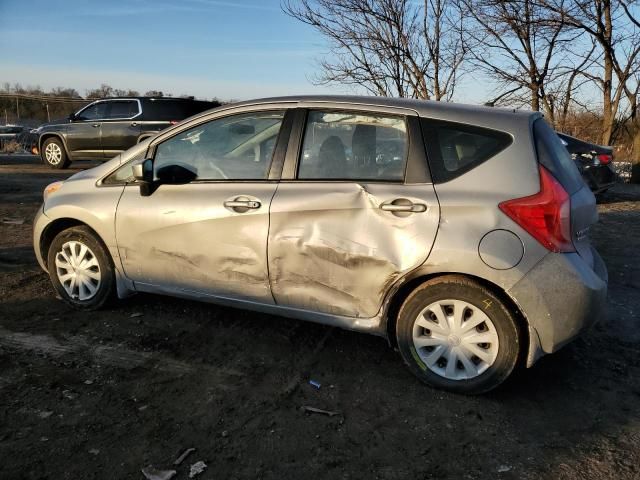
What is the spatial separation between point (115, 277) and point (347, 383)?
6.67 feet

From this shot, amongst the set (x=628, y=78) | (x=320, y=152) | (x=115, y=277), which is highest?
(x=628, y=78)

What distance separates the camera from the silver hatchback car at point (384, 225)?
9.71 ft

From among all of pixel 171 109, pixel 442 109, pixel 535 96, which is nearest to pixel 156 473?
pixel 442 109

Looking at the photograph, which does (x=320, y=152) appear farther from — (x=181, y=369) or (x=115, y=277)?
(x=115, y=277)

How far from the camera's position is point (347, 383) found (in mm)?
3285

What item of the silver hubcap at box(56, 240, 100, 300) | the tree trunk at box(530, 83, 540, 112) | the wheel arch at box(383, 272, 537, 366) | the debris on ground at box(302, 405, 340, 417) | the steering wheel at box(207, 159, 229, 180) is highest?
the tree trunk at box(530, 83, 540, 112)

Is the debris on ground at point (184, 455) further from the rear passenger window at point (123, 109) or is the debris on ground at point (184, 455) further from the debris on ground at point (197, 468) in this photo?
the rear passenger window at point (123, 109)

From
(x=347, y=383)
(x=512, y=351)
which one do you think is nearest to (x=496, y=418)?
(x=512, y=351)

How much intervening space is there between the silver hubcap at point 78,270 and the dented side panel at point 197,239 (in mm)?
347

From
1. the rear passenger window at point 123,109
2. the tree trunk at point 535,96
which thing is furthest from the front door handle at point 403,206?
the tree trunk at point 535,96

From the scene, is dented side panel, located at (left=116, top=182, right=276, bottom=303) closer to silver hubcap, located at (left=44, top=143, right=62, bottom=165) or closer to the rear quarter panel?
the rear quarter panel

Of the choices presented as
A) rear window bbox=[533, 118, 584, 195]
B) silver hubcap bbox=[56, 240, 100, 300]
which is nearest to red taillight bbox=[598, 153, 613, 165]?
rear window bbox=[533, 118, 584, 195]

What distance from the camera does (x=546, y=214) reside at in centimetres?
291

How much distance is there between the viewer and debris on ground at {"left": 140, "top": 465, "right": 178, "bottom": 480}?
2408mm
